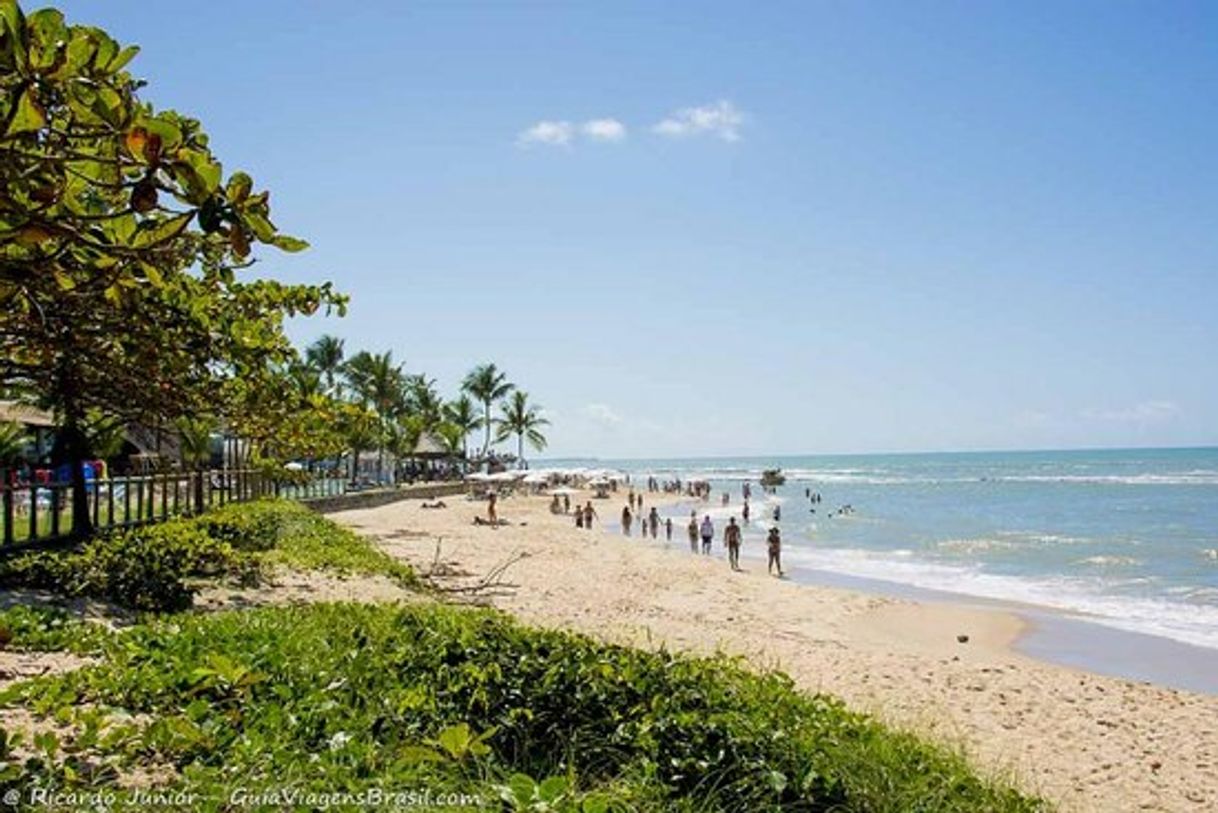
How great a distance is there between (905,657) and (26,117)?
15010 millimetres

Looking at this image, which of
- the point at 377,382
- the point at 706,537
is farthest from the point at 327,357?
the point at 706,537

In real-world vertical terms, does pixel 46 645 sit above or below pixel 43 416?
below

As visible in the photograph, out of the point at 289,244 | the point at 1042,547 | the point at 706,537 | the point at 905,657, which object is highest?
the point at 289,244

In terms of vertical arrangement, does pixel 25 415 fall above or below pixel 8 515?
above

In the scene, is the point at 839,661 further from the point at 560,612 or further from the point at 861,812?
the point at 861,812

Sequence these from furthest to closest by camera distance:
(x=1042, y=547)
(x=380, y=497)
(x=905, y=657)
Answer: (x=380, y=497)
(x=1042, y=547)
(x=905, y=657)

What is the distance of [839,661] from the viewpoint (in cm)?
1452

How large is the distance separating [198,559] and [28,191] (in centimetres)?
1035

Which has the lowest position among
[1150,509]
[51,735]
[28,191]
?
[1150,509]

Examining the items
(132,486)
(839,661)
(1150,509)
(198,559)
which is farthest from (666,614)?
(1150,509)

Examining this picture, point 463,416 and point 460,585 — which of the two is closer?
point 460,585

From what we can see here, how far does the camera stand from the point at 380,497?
44.5 meters

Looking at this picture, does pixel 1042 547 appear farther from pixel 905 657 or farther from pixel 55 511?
pixel 55 511

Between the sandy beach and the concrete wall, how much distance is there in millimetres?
9595
